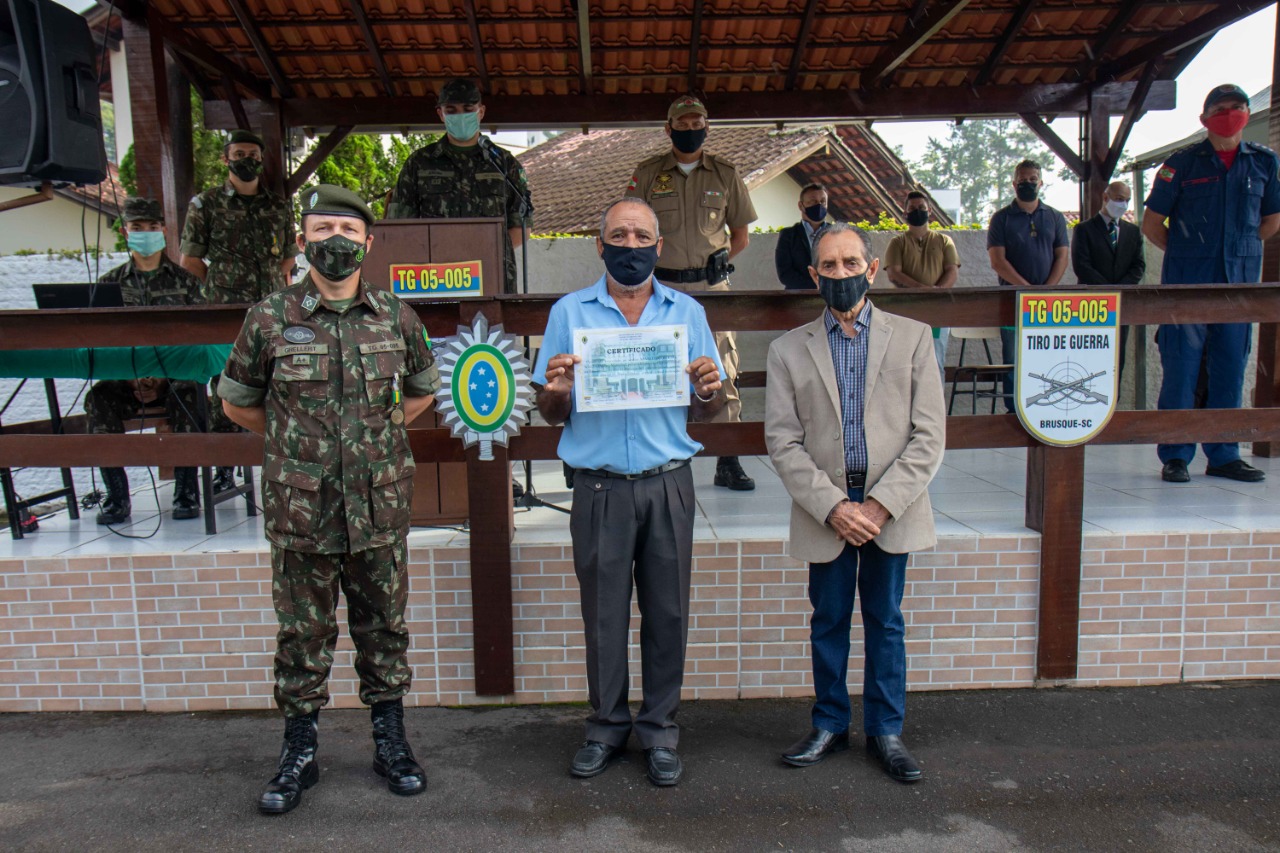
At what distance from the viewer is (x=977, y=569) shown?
3.88m

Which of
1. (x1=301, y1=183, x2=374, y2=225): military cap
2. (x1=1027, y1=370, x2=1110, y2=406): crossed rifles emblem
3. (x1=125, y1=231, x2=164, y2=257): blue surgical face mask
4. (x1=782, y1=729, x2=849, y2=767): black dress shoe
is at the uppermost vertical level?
(x1=125, y1=231, x2=164, y2=257): blue surgical face mask

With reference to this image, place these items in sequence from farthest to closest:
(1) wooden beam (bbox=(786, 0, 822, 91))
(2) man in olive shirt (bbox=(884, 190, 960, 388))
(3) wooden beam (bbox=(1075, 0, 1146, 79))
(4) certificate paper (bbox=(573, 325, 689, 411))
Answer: (2) man in olive shirt (bbox=(884, 190, 960, 388)) → (3) wooden beam (bbox=(1075, 0, 1146, 79)) → (1) wooden beam (bbox=(786, 0, 822, 91)) → (4) certificate paper (bbox=(573, 325, 689, 411))

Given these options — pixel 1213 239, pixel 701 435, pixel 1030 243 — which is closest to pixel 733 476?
pixel 701 435

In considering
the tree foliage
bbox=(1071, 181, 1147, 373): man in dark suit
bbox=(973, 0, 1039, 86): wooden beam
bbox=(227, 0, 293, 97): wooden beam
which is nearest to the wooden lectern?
bbox=(227, 0, 293, 97): wooden beam

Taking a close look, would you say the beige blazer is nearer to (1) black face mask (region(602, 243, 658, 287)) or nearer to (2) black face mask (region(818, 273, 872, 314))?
(2) black face mask (region(818, 273, 872, 314))

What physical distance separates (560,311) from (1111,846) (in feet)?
7.35

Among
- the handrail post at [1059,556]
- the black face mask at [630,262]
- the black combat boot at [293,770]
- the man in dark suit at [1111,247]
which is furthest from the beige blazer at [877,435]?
the man in dark suit at [1111,247]

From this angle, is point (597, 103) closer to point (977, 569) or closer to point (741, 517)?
point (741, 517)

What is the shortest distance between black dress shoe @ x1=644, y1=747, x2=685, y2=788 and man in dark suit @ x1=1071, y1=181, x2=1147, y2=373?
5.12 meters

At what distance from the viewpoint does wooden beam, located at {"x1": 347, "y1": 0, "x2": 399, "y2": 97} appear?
5.93 meters

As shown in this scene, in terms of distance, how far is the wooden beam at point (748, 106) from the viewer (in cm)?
705

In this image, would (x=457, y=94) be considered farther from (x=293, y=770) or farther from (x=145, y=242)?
(x=293, y=770)

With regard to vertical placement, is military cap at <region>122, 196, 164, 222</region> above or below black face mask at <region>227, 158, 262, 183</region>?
below

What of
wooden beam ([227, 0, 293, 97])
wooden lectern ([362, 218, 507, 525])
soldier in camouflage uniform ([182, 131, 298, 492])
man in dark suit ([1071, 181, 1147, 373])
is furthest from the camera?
man in dark suit ([1071, 181, 1147, 373])
